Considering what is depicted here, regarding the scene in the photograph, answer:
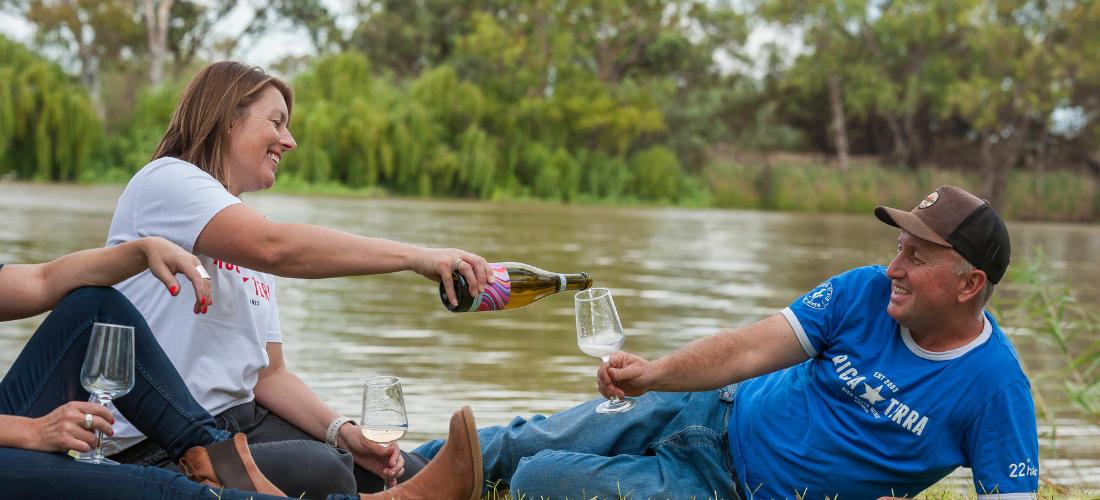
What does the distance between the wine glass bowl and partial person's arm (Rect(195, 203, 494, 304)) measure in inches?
11.4

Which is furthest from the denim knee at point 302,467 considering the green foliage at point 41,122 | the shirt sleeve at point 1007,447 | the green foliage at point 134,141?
the green foliage at point 134,141

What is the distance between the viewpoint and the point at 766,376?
126 inches

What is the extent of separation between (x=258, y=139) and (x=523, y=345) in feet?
13.9

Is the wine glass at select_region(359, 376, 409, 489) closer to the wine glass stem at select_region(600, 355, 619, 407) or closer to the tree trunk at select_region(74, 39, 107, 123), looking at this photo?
the wine glass stem at select_region(600, 355, 619, 407)

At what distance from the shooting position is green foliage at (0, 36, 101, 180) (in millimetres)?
21094

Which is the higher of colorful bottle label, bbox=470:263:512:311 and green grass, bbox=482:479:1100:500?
colorful bottle label, bbox=470:263:512:311

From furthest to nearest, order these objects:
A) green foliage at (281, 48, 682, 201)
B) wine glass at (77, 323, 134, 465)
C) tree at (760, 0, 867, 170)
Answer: tree at (760, 0, 867, 170)
green foliage at (281, 48, 682, 201)
wine glass at (77, 323, 134, 465)

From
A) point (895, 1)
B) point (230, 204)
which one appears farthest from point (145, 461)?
point (895, 1)

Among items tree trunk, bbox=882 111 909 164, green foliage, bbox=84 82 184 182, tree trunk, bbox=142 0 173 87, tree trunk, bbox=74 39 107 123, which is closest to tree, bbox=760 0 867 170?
tree trunk, bbox=882 111 909 164

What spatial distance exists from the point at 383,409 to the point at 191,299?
614 millimetres

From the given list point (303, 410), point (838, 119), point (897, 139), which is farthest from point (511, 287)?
point (897, 139)

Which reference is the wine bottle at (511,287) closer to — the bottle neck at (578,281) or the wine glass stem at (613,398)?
the bottle neck at (578,281)

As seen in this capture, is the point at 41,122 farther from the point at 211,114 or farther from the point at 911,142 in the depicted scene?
the point at 911,142

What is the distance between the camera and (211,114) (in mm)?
2693
